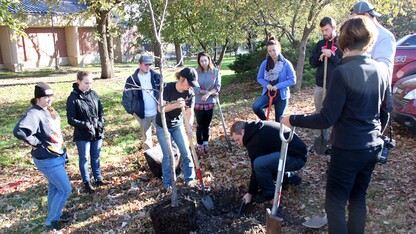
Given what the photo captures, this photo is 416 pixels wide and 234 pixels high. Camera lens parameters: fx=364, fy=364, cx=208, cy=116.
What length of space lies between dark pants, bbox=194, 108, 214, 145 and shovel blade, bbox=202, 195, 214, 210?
195 centimetres

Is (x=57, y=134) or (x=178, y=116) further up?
(x=178, y=116)

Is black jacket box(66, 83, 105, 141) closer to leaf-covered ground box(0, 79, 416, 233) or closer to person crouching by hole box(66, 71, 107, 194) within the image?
person crouching by hole box(66, 71, 107, 194)

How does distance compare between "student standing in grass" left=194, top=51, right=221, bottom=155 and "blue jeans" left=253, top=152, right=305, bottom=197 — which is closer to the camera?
"blue jeans" left=253, top=152, right=305, bottom=197

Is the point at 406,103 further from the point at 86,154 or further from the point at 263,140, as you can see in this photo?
the point at 86,154

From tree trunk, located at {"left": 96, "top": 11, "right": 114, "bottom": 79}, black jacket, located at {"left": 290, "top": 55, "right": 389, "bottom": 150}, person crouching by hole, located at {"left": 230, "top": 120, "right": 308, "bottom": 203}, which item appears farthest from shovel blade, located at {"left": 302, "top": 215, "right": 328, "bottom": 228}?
Result: tree trunk, located at {"left": 96, "top": 11, "right": 114, "bottom": 79}

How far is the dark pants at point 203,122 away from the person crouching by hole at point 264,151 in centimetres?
200

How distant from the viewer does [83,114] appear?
5.02m

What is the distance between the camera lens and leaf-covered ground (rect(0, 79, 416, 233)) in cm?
393

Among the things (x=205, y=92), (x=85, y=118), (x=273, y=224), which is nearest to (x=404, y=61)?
(x=205, y=92)

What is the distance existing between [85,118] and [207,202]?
2079 millimetres

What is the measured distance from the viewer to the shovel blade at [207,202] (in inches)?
170

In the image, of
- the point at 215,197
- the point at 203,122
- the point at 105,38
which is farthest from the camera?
the point at 105,38

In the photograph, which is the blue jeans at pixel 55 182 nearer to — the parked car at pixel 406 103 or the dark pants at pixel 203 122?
the dark pants at pixel 203 122

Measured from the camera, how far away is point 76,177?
6.01 meters
